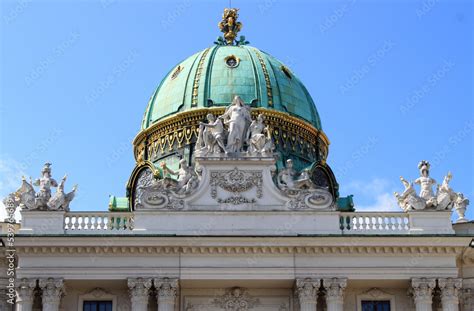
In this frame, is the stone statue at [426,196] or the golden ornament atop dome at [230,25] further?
the golden ornament atop dome at [230,25]

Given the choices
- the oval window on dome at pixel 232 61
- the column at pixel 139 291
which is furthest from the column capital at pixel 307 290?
the oval window on dome at pixel 232 61

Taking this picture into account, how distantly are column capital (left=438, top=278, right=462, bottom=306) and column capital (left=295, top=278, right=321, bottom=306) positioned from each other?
424 centimetres

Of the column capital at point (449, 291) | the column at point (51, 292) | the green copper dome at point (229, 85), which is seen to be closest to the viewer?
the column at point (51, 292)

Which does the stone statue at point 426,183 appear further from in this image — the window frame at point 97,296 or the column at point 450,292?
the window frame at point 97,296

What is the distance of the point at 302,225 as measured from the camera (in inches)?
1483

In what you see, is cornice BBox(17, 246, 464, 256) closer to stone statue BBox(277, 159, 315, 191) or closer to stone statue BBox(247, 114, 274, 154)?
stone statue BBox(277, 159, 315, 191)

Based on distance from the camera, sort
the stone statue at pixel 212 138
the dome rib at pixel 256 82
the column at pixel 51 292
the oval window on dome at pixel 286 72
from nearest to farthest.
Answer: the column at pixel 51 292 → the stone statue at pixel 212 138 → the dome rib at pixel 256 82 → the oval window on dome at pixel 286 72

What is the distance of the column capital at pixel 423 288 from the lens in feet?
121

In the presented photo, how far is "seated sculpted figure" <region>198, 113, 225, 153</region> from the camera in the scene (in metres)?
38.6

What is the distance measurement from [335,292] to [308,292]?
0.94 meters

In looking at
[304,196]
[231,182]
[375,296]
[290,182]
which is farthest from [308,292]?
[231,182]

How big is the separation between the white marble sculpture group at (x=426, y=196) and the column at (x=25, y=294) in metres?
13.3

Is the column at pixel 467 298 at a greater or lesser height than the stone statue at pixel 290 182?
lesser
